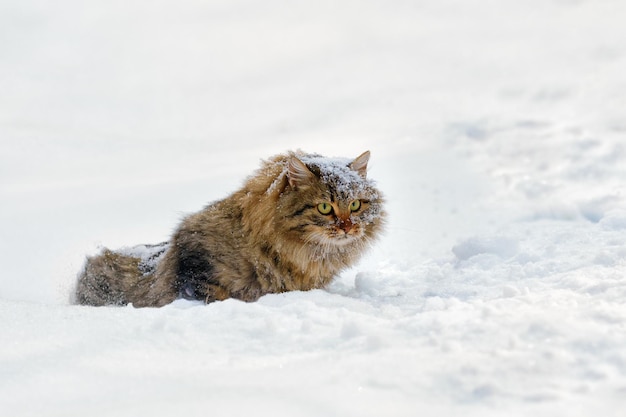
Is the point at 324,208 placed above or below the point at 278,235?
above

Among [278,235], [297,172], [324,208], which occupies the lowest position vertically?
[278,235]

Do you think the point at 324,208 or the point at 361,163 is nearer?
the point at 324,208

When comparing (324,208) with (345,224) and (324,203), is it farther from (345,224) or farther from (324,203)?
(345,224)

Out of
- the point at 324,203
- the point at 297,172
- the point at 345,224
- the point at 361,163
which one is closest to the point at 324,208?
the point at 324,203

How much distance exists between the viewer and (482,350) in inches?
108

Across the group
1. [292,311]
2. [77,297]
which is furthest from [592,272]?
[77,297]

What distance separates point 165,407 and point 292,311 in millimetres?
1244

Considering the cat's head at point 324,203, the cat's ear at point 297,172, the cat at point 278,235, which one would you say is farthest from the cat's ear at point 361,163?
the cat's ear at point 297,172

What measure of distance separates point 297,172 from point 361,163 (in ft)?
1.96

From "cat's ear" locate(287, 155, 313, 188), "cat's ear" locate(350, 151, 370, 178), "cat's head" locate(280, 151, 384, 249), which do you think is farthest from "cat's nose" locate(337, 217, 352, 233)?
"cat's ear" locate(350, 151, 370, 178)

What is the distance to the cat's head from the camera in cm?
480

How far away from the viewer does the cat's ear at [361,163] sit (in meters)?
5.12

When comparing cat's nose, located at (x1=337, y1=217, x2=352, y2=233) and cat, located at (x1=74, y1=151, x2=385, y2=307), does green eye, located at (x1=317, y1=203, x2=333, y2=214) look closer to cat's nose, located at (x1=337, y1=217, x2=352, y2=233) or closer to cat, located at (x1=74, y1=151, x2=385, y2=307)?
cat, located at (x1=74, y1=151, x2=385, y2=307)

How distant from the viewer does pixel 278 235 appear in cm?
488
